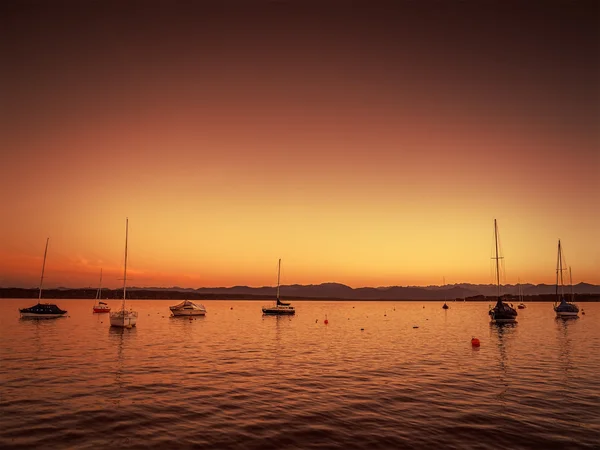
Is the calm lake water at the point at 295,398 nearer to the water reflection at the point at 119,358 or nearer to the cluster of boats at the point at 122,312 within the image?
the water reflection at the point at 119,358

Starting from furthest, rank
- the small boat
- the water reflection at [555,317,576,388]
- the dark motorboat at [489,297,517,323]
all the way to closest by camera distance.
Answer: the small boat → the dark motorboat at [489,297,517,323] → the water reflection at [555,317,576,388]

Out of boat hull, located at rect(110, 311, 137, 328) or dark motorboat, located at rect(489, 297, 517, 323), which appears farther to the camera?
dark motorboat, located at rect(489, 297, 517, 323)

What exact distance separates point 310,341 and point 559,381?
30982 millimetres

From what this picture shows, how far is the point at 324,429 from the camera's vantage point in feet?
59.9

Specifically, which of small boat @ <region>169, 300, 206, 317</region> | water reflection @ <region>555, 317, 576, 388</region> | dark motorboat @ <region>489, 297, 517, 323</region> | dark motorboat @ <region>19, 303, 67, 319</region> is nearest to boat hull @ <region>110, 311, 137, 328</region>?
dark motorboat @ <region>19, 303, 67, 319</region>

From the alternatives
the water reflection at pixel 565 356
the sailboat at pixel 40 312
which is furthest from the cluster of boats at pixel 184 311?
the water reflection at pixel 565 356

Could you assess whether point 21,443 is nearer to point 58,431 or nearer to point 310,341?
point 58,431

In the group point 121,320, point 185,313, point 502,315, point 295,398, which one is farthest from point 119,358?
point 502,315

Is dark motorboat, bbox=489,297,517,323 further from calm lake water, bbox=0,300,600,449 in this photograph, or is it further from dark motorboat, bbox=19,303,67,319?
dark motorboat, bbox=19,303,67,319

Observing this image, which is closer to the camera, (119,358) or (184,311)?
(119,358)

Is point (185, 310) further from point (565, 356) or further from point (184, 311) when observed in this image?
point (565, 356)

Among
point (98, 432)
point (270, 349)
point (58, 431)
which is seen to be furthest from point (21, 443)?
point (270, 349)

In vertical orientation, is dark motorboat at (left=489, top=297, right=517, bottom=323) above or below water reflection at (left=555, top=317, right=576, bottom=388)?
above

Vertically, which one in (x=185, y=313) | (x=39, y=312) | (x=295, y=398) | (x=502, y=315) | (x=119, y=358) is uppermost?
(x=502, y=315)
